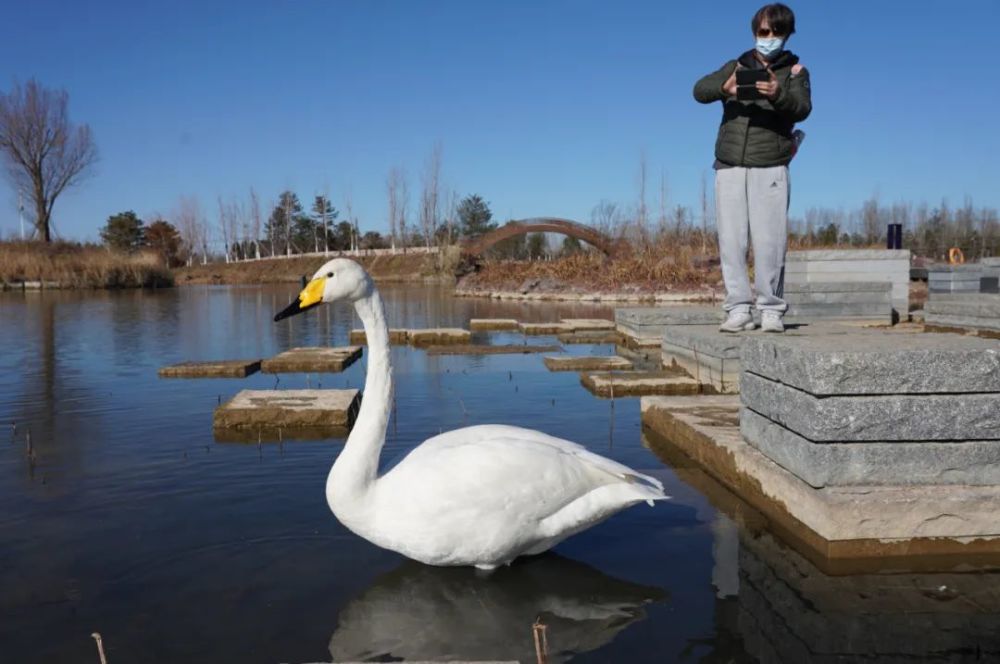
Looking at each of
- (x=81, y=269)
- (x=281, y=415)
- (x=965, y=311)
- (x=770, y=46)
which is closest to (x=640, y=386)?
(x=770, y=46)

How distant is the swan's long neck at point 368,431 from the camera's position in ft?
10.7

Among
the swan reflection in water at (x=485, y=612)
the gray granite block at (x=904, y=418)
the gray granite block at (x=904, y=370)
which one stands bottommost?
the swan reflection in water at (x=485, y=612)

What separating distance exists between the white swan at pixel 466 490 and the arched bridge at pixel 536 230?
144ft

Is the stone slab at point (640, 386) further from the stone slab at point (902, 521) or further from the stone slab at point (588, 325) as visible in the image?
the stone slab at point (588, 325)

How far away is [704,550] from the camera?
3539 millimetres

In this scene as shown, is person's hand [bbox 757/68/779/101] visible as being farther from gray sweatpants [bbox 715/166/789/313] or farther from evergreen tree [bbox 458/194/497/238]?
evergreen tree [bbox 458/194/497/238]

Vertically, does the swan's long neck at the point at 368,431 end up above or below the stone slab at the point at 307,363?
above

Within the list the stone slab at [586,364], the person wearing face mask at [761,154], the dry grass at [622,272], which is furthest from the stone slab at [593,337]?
the dry grass at [622,272]

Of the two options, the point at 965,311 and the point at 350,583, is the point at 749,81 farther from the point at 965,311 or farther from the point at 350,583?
the point at 965,311

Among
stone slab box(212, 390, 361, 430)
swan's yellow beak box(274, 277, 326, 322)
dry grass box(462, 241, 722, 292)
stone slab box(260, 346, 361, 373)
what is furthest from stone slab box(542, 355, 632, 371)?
dry grass box(462, 241, 722, 292)

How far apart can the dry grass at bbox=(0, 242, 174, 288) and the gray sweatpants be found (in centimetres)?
4280

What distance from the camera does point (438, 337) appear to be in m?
13.0

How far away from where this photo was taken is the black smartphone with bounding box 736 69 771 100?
5488 mm

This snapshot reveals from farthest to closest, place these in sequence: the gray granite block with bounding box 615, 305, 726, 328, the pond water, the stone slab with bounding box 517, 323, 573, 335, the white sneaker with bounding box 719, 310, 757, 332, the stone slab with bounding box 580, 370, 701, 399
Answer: the stone slab with bounding box 517, 323, 573, 335
the gray granite block with bounding box 615, 305, 726, 328
the stone slab with bounding box 580, 370, 701, 399
the white sneaker with bounding box 719, 310, 757, 332
the pond water
